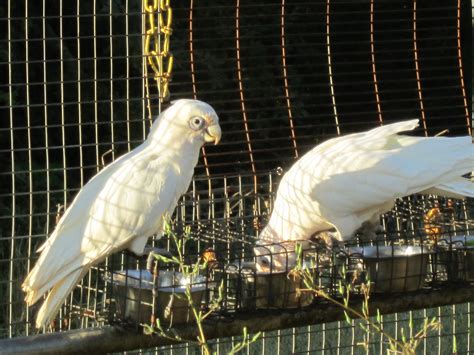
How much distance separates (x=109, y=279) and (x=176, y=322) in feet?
0.62

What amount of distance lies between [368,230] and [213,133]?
53cm

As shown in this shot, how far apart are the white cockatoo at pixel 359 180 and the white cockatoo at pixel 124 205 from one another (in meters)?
0.29

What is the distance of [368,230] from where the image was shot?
3043mm

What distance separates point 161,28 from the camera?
3027mm

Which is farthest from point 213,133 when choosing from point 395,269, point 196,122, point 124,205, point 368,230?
point 395,269

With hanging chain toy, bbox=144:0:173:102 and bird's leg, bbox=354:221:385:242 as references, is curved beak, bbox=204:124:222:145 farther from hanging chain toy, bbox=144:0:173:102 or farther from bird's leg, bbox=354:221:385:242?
bird's leg, bbox=354:221:385:242

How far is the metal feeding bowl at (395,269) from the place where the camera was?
2529mm

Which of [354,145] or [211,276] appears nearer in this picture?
[211,276]

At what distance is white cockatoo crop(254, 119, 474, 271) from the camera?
115 inches

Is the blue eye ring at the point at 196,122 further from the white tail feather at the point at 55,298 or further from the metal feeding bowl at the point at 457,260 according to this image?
the metal feeding bowl at the point at 457,260

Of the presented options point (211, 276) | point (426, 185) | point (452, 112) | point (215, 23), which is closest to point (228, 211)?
point (426, 185)

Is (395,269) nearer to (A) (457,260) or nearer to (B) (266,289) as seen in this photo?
(A) (457,260)

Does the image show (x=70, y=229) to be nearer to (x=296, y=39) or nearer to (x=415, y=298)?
(x=415, y=298)

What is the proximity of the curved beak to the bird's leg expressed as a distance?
0.48 metres
